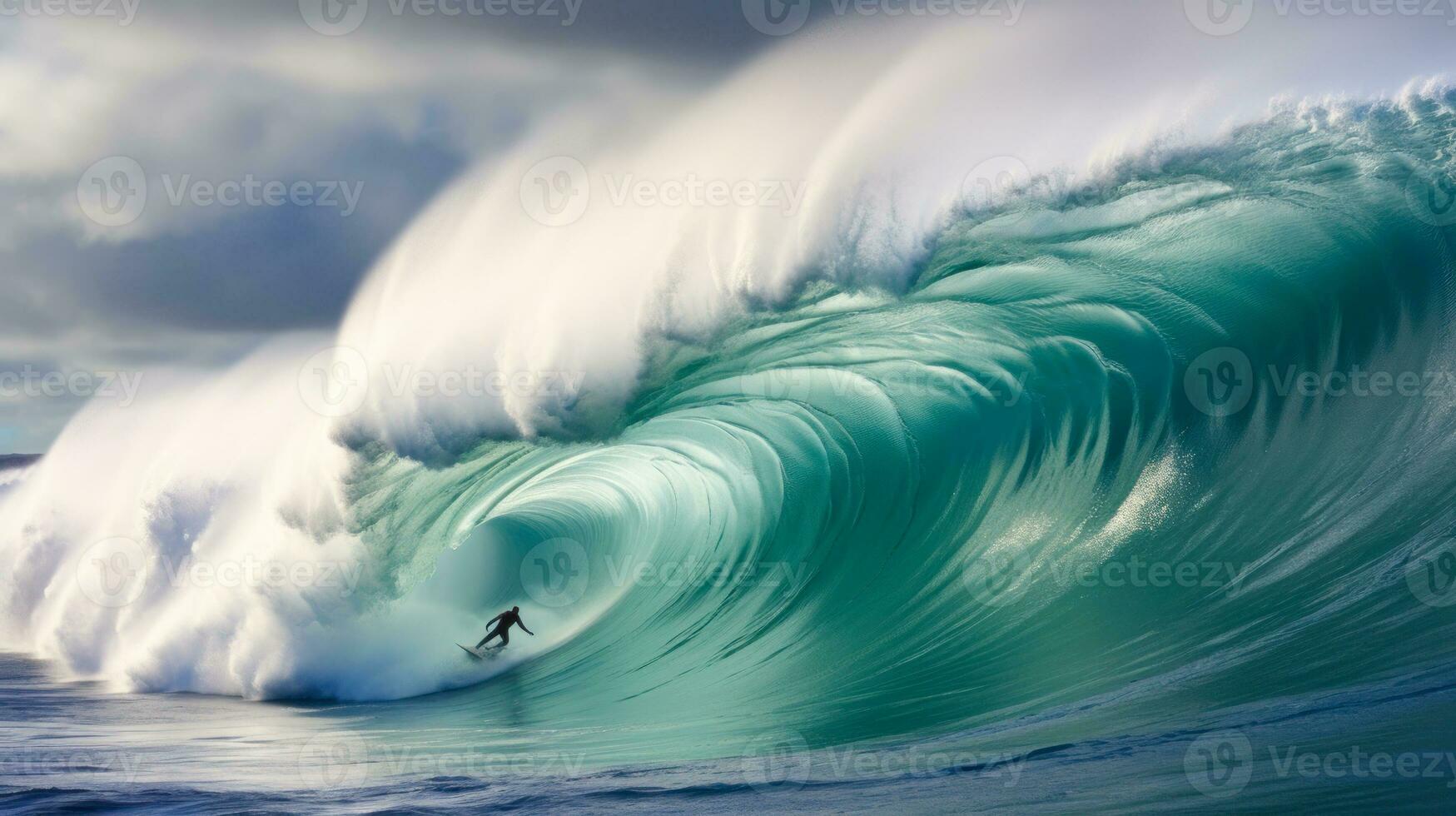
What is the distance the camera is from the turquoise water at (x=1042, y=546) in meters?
5.46

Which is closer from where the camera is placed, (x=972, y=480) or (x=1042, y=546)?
(x=1042, y=546)

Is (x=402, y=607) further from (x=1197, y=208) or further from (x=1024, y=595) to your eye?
(x=1197, y=208)

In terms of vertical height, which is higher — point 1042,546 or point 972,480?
point 972,480

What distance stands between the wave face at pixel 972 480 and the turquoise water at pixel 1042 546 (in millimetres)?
33

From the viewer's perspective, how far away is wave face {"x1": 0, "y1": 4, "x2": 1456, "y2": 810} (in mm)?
6887

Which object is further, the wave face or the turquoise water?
the wave face

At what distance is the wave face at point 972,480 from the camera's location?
6.89 m

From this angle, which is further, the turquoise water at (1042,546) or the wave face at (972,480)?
the wave face at (972,480)

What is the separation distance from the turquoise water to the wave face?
0.03m

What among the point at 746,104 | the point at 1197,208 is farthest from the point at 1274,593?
the point at 746,104

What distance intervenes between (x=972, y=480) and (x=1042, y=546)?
1579mm

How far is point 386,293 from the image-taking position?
38.5ft

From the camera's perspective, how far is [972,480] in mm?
10297

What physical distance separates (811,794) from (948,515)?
5451 millimetres
